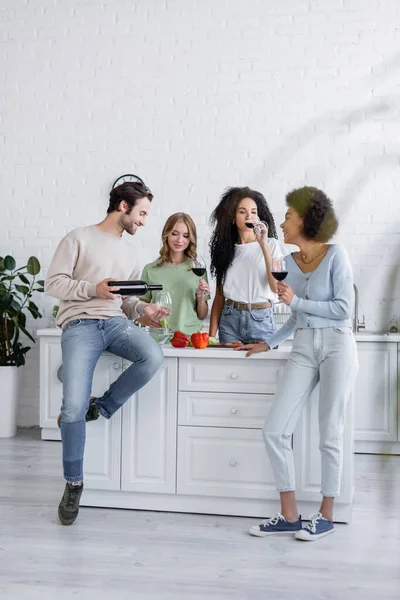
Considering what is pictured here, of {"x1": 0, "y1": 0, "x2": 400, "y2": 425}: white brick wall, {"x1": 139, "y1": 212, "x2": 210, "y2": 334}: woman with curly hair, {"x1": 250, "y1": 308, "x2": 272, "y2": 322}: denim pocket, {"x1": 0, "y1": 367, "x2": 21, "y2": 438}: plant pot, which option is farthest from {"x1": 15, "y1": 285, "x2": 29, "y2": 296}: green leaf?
{"x1": 250, "y1": 308, "x2": 272, "y2": 322}: denim pocket

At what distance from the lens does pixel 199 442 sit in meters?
3.05

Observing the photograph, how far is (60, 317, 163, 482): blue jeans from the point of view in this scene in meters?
2.87

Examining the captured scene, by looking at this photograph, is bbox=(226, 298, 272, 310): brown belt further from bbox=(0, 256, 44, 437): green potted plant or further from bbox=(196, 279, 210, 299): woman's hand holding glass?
bbox=(0, 256, 44, 437): green potted plant

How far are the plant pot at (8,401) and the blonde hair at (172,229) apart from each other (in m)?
1.96

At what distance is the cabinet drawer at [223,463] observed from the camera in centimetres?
299

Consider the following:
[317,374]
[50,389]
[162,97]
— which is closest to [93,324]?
[317,374]

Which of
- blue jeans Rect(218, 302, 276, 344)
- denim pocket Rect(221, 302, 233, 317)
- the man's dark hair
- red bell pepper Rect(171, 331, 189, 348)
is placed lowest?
red bell pepper Rect(171, 331, 189, 348)

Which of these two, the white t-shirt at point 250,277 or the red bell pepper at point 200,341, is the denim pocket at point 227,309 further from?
the red bell pepper at point 200,341

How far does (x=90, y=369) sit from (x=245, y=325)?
0.78 m

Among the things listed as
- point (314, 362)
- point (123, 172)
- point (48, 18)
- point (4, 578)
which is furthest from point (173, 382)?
point (48, 18)

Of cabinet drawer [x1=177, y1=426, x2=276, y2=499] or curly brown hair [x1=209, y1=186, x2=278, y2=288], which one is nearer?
cabinet drawer [x1=177, y1=426, x2=276, y2=499]

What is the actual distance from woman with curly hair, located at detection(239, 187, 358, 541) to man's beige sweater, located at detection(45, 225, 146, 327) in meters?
0.75

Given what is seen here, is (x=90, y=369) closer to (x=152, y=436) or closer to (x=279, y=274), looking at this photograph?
(x=152, y=436)

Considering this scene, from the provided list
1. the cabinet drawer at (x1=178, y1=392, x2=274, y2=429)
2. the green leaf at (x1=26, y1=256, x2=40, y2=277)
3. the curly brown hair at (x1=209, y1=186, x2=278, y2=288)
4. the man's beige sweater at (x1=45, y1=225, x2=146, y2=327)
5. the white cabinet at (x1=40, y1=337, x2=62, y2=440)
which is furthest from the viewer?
the green leaf at (x1=26, y1=256, x2=40, y2=277)
